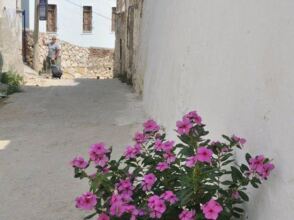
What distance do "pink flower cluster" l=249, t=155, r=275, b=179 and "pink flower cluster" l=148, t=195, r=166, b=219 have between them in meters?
0.43

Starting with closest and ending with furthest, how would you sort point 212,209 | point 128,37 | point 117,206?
point 212,209 → point 117,206 → point 128,37

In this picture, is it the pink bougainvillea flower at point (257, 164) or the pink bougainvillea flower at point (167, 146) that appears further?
the pink bougainvillea flower at point (167, 146)

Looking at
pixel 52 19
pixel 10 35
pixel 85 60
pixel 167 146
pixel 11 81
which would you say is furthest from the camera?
pixel 85 60

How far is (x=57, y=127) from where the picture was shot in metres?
7.68

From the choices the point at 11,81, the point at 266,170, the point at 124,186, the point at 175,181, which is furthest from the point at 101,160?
the point at 11,81

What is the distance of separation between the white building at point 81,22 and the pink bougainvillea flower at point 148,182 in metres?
29.2

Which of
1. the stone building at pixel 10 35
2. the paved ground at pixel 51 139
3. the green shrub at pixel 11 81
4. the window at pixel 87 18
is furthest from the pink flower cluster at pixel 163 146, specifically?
the window at pixel 87 18

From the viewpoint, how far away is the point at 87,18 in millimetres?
32812

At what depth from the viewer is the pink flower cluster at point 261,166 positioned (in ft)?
7.90

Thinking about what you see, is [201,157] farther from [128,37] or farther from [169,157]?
[128,37]

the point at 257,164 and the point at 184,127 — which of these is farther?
the point at 184,127

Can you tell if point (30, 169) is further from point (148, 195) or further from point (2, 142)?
point (148, 195)

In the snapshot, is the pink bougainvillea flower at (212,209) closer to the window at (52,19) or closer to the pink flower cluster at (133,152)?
the pink flower cluster at (133,152)

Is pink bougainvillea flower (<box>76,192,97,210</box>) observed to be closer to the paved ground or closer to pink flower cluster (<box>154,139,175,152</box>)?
pink flower cluster (<box>154,139,175,152</box>)
